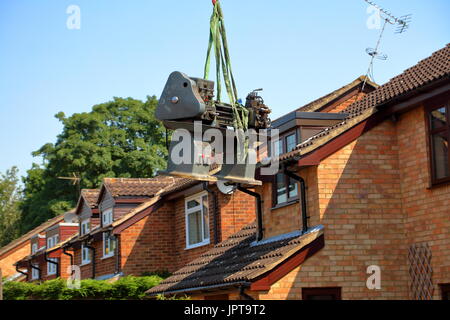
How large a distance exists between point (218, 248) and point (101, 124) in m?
32.9

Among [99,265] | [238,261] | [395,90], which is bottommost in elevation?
[238,261]

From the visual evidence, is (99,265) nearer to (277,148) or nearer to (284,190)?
(277,148)

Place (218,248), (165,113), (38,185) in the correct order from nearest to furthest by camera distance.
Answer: (165,113) → (218,248) → (38,185)

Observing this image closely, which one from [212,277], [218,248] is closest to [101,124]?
[218,248]

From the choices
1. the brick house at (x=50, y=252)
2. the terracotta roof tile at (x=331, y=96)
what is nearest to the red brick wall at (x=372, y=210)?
the terracotta roof tile at (x=331, y=96)

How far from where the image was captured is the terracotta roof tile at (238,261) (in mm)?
16266

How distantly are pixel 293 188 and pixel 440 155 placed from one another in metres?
3.82

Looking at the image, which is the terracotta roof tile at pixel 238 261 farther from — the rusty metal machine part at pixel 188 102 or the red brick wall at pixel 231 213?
the rusty metal machine part at pixel 188 102

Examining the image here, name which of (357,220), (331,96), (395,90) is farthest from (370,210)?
(331,96)

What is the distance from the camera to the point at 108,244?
3053 centimetres

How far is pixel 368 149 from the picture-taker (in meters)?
17.4

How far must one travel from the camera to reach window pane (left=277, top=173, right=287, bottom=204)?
18.8 meters
